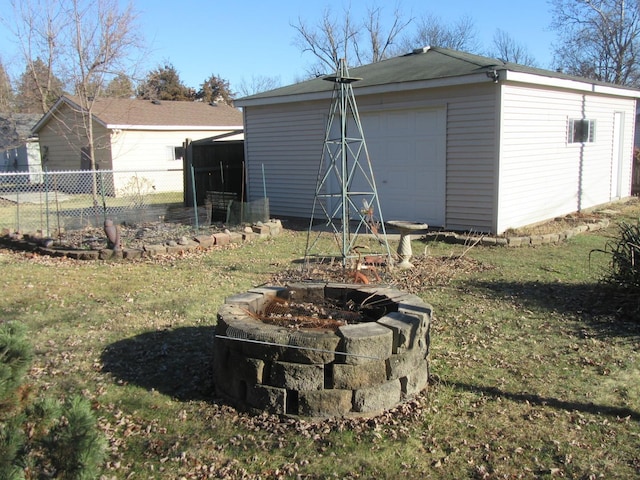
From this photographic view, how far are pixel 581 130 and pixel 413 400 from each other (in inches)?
436

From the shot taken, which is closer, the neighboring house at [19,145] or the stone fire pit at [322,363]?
the stone fire pit at [322,363]

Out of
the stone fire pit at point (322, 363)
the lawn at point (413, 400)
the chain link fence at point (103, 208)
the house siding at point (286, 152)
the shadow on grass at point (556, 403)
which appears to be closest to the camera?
the lawn at point (413, 400)

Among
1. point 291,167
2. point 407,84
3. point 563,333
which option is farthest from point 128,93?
point 563,333

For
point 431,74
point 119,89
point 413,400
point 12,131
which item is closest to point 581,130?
point 431,74

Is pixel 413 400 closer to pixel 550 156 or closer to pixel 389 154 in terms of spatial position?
pixel 389 154

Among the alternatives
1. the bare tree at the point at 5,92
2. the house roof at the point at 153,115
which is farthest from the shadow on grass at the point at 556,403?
the bare tree at the point at 5,92

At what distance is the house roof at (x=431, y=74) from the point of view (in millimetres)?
10000

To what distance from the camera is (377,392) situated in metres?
3.94

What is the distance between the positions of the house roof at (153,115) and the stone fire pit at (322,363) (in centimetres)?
1917

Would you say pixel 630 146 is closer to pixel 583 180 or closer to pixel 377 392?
pixel 583 180

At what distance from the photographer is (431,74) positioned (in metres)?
10.8

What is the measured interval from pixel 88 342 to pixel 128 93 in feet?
67.8

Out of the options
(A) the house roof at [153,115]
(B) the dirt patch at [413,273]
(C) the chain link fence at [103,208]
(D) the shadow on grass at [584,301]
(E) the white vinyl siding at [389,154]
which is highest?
(A) the house roof at [153,115]

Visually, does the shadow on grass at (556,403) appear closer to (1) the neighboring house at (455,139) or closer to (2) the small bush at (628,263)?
(2) the small bush at (628,263)
